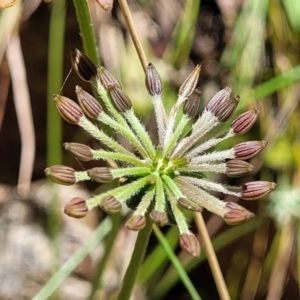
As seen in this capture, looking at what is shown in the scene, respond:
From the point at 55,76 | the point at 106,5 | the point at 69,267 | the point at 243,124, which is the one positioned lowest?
the point at 69,267

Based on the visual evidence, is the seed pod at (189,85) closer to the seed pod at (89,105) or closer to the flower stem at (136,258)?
the seed pod at (89,105)

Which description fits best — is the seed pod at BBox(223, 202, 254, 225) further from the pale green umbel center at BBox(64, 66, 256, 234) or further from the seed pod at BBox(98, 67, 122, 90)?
Answer: the seed pod at BBox(98, 67, 122, 90)

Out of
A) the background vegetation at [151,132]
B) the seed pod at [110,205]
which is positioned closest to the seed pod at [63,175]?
the seed pod at [110,205]

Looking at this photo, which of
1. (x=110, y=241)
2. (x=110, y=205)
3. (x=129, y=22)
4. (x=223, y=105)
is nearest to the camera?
(x=110, y=205)

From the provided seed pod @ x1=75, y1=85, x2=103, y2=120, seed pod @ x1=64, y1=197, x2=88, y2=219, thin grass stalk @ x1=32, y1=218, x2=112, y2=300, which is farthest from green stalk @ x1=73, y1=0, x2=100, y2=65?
thin grass stalk @ x1=32, y1=218, x2=112, y2=300

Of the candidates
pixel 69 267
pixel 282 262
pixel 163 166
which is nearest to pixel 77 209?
pixel 163 166

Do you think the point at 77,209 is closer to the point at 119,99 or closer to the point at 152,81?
the point at 119,99
